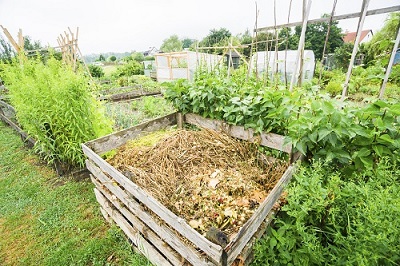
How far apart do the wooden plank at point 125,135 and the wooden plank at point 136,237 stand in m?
0.64

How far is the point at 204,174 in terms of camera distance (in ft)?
7.28

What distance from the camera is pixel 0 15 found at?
1228 centimetres

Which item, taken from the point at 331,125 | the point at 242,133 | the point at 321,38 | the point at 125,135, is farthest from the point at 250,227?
the point at 321,38

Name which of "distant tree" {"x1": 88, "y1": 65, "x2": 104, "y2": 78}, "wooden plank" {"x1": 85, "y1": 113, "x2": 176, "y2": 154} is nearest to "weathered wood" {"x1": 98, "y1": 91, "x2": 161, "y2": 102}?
"wooden plank" {"x1": 85, "y1": 113, "x2": 176, "y2": 154}

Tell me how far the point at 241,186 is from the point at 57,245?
2.46 meters

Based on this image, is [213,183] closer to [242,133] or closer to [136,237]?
[242,133]

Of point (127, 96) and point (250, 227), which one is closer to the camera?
point (250, 227)

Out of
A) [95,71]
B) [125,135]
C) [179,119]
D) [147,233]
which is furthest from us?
[95,71]

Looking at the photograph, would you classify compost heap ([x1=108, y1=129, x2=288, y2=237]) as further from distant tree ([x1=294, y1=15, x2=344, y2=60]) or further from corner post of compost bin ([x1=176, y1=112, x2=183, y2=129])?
distant tree ([x1=294, y1=15, x2=344, y2=60])

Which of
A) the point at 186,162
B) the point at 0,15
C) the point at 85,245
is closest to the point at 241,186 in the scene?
the point at 186,162

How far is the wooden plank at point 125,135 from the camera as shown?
2.53 meters

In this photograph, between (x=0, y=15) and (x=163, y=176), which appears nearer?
(x=163, y=176)

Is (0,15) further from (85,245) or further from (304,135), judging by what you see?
(304,135)

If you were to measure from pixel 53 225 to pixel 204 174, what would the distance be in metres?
2.32
